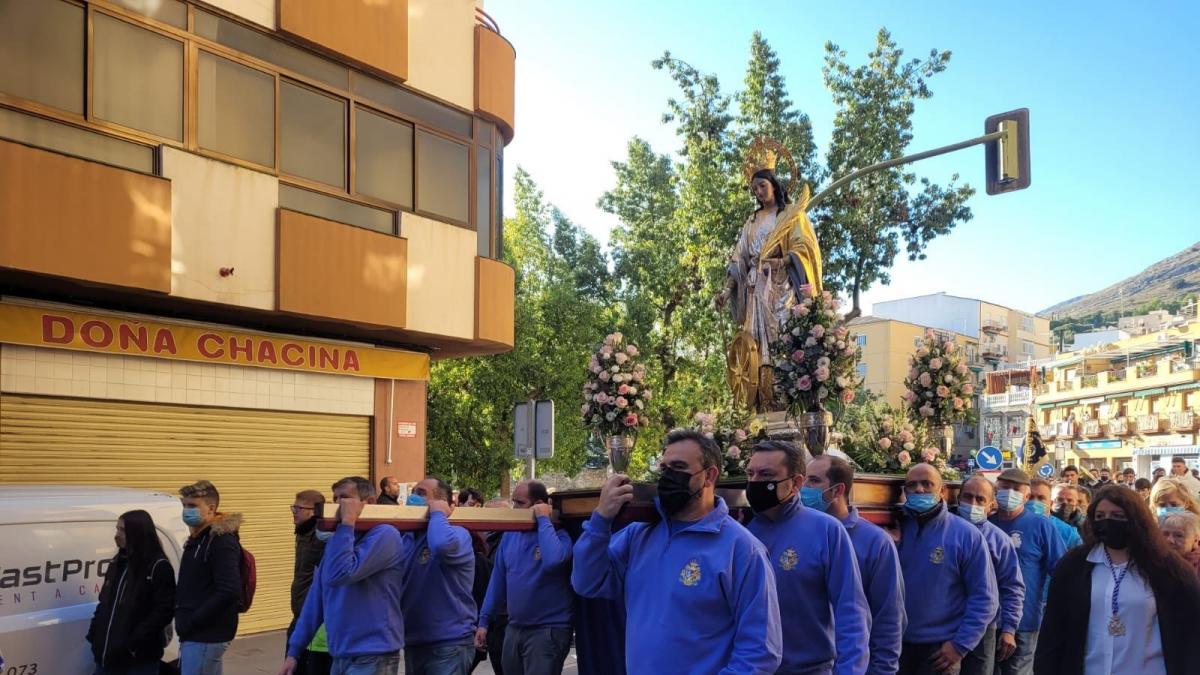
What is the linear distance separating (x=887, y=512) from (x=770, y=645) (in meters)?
3.22

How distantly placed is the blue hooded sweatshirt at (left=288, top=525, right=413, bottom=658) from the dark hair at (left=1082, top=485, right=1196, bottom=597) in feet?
11.6

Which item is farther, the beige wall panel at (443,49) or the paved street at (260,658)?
the beige wall panel at (443,49)

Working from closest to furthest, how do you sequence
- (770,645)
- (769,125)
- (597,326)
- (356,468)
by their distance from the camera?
(770,645) → (356,468) → (769,125) → (597,326)

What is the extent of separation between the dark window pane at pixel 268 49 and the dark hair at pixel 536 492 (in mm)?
8781

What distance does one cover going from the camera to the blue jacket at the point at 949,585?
5988 millimetres

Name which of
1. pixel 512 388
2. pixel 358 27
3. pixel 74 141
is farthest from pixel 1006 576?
pixel 512 388

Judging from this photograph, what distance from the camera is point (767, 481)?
441 cm

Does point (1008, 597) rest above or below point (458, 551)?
below

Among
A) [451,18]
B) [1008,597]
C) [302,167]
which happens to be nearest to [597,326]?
[451,18]

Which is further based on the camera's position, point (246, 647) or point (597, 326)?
point (597, 326)

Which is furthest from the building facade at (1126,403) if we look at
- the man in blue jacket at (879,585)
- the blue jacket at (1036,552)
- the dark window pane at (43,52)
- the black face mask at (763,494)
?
the black face mask at (763,494)

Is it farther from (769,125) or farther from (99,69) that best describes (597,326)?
(99,69)

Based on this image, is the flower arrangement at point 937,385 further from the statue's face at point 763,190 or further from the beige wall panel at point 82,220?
the beige wall panel at point 82,220

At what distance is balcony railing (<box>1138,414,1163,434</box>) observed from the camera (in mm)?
55812
